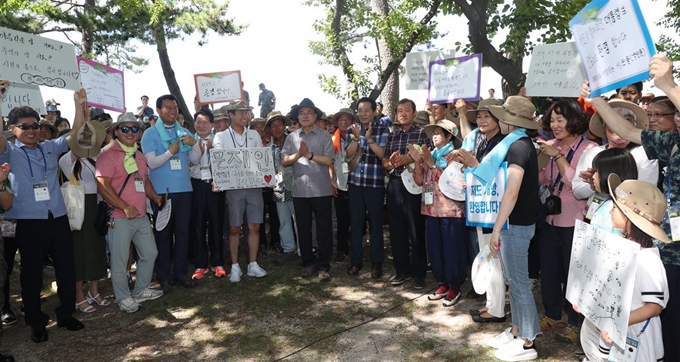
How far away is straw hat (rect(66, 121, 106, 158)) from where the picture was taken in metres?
4.98

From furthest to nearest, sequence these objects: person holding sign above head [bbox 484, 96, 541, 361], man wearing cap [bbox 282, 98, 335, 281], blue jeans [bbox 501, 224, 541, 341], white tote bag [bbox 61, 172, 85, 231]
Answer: man wearing cap [bbox 282, 98, 335, 281], white tote bag [bbox 61, 172, 85, 231], blue jeans [bbox 501, 224, 541, 341], person holding sign above head [bbox 484, 96, 541, 361]

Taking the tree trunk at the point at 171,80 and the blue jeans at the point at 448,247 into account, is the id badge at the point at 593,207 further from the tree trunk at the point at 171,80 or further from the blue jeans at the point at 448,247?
the tree trunk at the point at 171,80

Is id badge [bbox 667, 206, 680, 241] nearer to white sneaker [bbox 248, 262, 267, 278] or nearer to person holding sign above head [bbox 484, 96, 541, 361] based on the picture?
person holding sign above head [bbox 484, 96, 541, 361]

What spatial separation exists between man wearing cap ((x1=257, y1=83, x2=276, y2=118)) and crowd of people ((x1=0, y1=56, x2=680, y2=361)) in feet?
32.5

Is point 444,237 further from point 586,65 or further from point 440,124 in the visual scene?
point 586,65

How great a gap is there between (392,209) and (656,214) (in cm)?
363

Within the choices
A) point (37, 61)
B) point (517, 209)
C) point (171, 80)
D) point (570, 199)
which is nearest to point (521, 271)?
point (517, 209)

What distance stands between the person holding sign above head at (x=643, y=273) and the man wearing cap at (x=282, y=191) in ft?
17.0

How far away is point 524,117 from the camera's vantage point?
12.9 ft

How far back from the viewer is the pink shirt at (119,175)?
535cm

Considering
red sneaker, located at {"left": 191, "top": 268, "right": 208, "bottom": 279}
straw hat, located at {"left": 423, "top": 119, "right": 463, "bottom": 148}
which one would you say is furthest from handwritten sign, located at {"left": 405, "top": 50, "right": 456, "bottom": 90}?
red sneaker, located at {"left": 191, "top": 268, "right": 208, "bottom": 279}

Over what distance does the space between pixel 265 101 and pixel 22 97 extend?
12.7 meters

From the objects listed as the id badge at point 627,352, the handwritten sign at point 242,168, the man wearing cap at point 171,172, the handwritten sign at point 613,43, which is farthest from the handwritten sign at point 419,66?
the id badge at point 627,352

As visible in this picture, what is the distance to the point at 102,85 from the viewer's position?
20.4 feet
